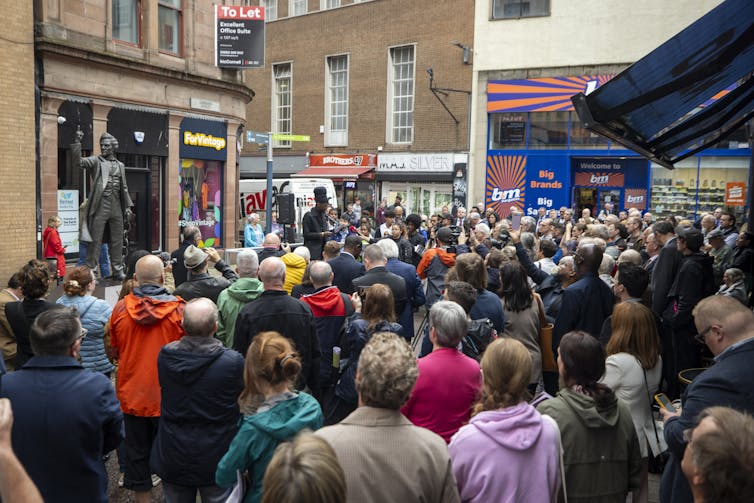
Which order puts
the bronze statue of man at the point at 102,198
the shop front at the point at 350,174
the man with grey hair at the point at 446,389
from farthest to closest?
1. the shop front at the point at 350,174
2. the bronze statue of man at the point at 102,198
3. the man with grey hair at the point at 446,389

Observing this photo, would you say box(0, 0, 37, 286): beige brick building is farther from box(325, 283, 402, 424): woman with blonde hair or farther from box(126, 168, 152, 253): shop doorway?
box(325, 283, 402, 424): woman with blonde hair

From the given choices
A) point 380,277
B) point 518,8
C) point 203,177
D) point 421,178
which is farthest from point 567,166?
point 380,277

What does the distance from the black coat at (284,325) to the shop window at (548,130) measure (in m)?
23.7

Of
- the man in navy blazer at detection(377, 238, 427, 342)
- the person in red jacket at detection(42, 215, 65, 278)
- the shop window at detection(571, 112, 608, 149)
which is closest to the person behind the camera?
the man in navy blazer at detection(377, 238, 427, 342)

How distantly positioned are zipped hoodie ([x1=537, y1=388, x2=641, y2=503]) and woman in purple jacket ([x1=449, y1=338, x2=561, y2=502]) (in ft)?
0.75

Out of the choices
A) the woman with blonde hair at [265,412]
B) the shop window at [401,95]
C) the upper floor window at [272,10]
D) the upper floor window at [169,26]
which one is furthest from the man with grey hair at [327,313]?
the upper floor window at [272,10]

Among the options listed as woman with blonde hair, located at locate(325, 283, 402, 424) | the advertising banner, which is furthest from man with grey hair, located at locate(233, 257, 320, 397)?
the advertising banner

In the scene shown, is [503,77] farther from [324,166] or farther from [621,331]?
[621,331]

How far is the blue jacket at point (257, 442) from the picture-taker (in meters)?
3.14

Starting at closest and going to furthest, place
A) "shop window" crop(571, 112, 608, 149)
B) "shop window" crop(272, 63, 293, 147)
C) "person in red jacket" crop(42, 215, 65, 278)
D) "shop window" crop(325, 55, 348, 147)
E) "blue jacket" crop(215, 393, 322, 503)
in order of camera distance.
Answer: "blue jacket" crop(215, 393, 322, 503), "person in red jacket" crop(42, 215, 65, 278), "shop window" crop(571, 112, 608, 149), "shop window" crop(325, 55, 348, 147), "shop window" crop(272, 63, 293, 147)

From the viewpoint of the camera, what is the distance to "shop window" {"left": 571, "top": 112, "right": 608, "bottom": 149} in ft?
85.8

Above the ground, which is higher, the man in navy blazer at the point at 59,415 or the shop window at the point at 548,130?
the shop window at the point at 548,130

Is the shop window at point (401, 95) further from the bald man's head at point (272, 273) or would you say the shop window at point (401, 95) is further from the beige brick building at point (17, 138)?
the bald man's head at point (272, 273)

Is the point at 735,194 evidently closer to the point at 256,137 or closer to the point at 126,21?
the point at 256,137
